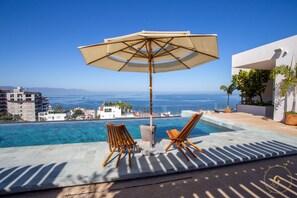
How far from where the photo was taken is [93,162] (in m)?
3.24

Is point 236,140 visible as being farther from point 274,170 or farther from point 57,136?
point 57,136

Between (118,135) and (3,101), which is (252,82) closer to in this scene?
(118,135)

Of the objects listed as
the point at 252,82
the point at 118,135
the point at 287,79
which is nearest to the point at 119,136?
the point at 118,135

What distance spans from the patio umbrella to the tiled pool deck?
1.21 meters

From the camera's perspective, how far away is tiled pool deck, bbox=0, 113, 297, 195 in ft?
8.49

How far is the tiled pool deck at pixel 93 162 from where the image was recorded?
2.59m

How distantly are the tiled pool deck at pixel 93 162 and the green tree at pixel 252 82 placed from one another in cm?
872

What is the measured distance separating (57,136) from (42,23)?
13402mm

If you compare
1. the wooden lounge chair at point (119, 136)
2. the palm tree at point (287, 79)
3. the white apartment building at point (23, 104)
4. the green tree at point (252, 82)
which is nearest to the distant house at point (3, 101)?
the white apartment building at point (23, 104)

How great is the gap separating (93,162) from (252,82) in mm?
13237

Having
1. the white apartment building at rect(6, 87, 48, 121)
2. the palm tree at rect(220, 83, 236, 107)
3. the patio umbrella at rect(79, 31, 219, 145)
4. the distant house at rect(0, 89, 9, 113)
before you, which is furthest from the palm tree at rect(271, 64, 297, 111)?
the distant house at rect(0, 89, 9, 113)

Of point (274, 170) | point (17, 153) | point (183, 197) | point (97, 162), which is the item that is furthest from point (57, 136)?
point (274, 170)

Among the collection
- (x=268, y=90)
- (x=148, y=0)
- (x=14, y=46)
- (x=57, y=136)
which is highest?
(x=14, y=46)

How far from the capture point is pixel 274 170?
3102mm
